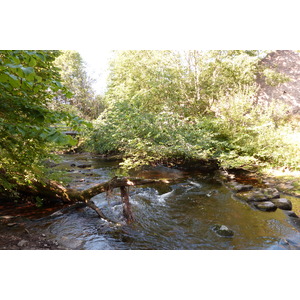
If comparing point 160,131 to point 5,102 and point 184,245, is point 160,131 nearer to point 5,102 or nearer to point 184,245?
point 184,245

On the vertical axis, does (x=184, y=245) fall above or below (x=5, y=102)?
below

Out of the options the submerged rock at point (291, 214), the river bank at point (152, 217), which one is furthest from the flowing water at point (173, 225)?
the submerged rock at point (291, 214)

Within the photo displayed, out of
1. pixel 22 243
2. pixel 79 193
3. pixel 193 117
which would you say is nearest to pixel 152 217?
pixel 79 193

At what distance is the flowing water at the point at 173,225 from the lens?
132 inches

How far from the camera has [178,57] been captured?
10414 mm

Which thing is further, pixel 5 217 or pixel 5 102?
pixel 5 217

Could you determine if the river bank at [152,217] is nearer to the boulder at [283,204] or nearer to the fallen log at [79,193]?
the boulder at [283,204]

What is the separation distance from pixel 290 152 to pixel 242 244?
16.7 ft

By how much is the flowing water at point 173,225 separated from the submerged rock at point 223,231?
8 cm

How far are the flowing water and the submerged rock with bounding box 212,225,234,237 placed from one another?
0.08 metres

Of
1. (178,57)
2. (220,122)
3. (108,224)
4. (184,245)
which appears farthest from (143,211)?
(178,57)

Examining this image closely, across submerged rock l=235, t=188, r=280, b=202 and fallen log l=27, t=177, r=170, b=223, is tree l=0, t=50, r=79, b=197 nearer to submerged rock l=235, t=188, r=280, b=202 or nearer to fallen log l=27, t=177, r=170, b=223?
fallen log l=27, t=177, r=170, b=223

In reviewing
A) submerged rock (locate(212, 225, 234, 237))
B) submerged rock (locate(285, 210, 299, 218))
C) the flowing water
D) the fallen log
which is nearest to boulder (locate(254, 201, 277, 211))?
the flowing water

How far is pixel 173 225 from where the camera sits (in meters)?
4.02
